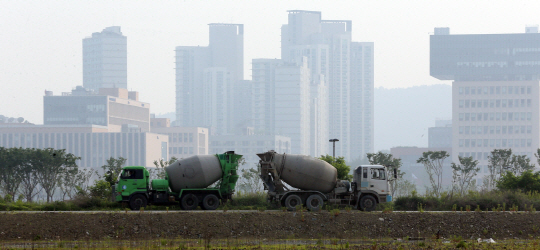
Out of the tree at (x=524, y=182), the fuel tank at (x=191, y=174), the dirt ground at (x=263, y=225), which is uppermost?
the fuel tank at (x=191, y=174)

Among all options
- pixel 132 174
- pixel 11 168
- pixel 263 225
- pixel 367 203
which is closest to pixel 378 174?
pixel 367 203

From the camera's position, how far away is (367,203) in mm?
33562

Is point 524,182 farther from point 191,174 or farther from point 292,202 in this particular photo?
point 191,174

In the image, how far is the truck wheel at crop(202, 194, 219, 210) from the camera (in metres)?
33.8

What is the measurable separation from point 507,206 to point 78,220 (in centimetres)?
2422

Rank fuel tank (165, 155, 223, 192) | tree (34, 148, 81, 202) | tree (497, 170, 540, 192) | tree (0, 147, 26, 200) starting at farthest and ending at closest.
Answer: tree (34, 148, 81, 202), tree (0, 147, 26, 200), tree (497, 170, 540, 192), fuel tank (165, 155, 223, 192)

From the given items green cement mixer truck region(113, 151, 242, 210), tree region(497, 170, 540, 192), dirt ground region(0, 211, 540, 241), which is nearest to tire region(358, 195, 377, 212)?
Result: dirt ground region(0, 211, 540, 241)

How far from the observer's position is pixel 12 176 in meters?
56.4

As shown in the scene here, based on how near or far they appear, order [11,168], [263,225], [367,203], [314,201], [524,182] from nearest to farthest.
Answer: [263,225], [314,201], [367,203], [524,182], [11,168]

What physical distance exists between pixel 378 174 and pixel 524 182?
13298 millimetres

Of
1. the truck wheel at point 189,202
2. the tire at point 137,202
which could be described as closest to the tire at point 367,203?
the truck wheel at point 189,202

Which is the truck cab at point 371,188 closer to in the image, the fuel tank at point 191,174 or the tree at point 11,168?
the fuel tank at point 191,174

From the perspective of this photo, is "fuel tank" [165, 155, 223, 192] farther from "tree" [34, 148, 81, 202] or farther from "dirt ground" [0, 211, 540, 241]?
"tree" [34, 148, 81, 202]

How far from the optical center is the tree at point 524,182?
4056 cm
